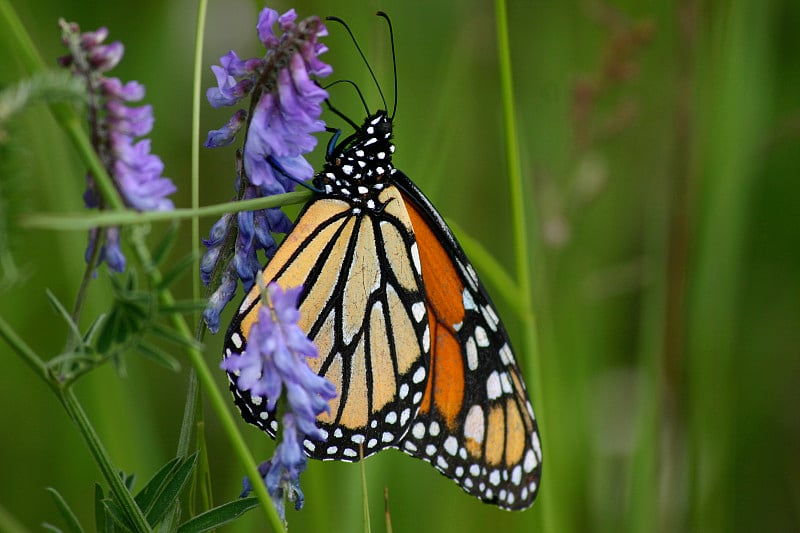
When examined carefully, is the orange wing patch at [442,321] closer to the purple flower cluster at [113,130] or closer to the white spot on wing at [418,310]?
the white spot on wing at [418,310]

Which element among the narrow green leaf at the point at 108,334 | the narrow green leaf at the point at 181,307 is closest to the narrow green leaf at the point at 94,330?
the narrow green leaf at the point at 108,334

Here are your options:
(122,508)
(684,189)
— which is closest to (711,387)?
(684,189)

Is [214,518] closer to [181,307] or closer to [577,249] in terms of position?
[181,307]

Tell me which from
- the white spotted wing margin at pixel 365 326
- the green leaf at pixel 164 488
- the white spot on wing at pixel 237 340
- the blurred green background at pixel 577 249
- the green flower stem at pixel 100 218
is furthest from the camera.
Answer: the blurred green background at pixel 577 249

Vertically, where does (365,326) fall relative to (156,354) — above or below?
below

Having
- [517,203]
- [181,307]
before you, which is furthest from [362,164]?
[181,307]

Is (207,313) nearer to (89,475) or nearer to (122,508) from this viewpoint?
(122,508)
